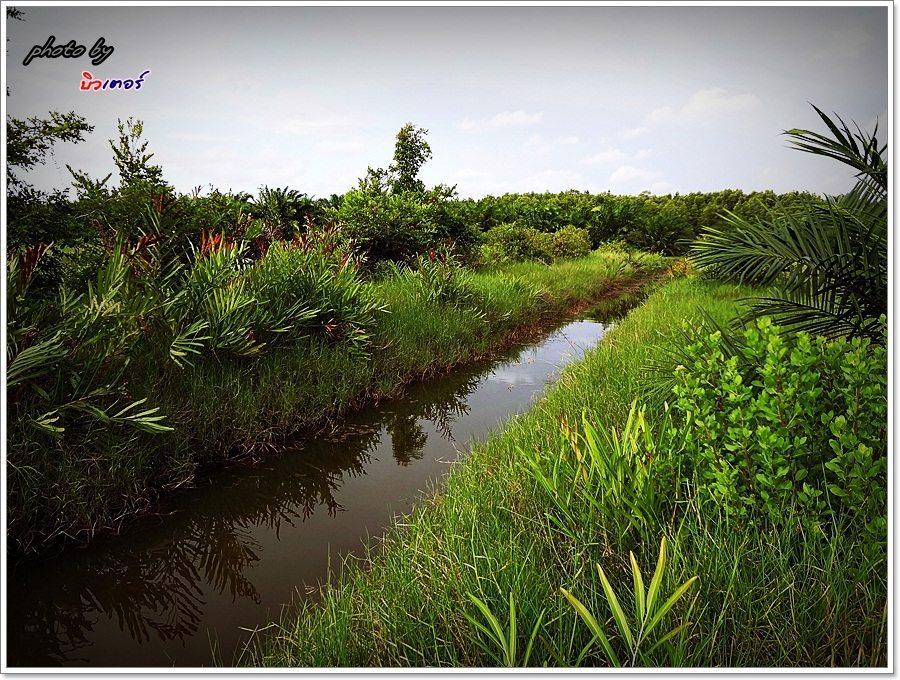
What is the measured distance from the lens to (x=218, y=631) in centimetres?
219

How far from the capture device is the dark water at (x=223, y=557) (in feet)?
7.02

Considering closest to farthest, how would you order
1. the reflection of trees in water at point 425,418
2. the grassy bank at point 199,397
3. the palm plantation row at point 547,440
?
the palm plantation row at point 547,440, the grassy bank at point 199,397, the reflection of trees in water at point 425,418

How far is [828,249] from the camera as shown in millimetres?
2260

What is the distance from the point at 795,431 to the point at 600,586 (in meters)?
0.92

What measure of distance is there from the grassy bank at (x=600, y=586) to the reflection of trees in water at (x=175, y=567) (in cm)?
49

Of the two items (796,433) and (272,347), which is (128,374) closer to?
(272,347)

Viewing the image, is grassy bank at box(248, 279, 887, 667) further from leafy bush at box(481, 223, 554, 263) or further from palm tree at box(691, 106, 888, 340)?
leafy bush at box(481, 223, 554, 263)

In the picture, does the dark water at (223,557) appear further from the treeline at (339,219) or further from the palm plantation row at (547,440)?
the treeline at (339,219)

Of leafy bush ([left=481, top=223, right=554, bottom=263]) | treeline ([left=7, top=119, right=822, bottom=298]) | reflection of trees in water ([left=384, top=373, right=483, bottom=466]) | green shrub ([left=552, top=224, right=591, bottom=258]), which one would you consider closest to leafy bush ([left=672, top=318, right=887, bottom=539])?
treeline ([left=7, top=119, right=822, bottom=298])

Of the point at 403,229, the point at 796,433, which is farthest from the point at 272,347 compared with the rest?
the point at 403,229

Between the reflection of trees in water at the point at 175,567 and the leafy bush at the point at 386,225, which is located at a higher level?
the leafy bush at the point at 386,225

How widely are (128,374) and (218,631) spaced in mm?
1624

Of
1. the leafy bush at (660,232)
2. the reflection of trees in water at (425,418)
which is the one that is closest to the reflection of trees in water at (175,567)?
the reflection of trees in water at (425,418)

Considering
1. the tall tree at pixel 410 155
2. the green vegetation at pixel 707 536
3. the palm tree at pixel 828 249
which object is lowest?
the green vegetation at pixel 707 536
